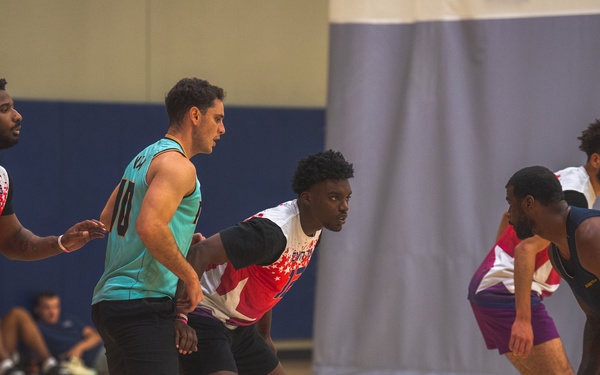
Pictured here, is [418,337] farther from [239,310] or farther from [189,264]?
[189,264]

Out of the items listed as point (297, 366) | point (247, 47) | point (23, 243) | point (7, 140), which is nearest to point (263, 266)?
point (23, 243)

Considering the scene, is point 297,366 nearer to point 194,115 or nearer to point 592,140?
point 592,140

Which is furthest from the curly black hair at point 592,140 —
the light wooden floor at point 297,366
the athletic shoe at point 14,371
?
the athletic shoe at point 14,371

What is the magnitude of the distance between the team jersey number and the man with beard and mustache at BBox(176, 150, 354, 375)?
0.40m

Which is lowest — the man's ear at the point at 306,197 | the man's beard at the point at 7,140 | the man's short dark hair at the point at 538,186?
the man's ear at the point at 306,197

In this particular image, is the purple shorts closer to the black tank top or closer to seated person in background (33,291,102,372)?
the black tank top

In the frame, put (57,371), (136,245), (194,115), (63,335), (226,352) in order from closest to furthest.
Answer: (136,245)
(194,115)
(226,352)
(57,371)
(63,335)

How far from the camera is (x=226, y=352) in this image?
4.30m

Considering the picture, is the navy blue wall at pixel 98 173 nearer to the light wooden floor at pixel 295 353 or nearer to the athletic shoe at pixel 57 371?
the light wooden floor at pixel 295 353

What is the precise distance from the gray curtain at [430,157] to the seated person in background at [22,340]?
2.46m

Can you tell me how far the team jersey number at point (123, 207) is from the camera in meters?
3.83

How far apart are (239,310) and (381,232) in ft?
10.8

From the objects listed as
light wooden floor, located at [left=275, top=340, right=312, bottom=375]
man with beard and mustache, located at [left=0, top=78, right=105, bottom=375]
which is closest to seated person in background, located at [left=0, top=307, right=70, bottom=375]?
light wooden floor, located at [left=275, top=340, right=312, bottom=375]

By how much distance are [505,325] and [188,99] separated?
217 centimetres
